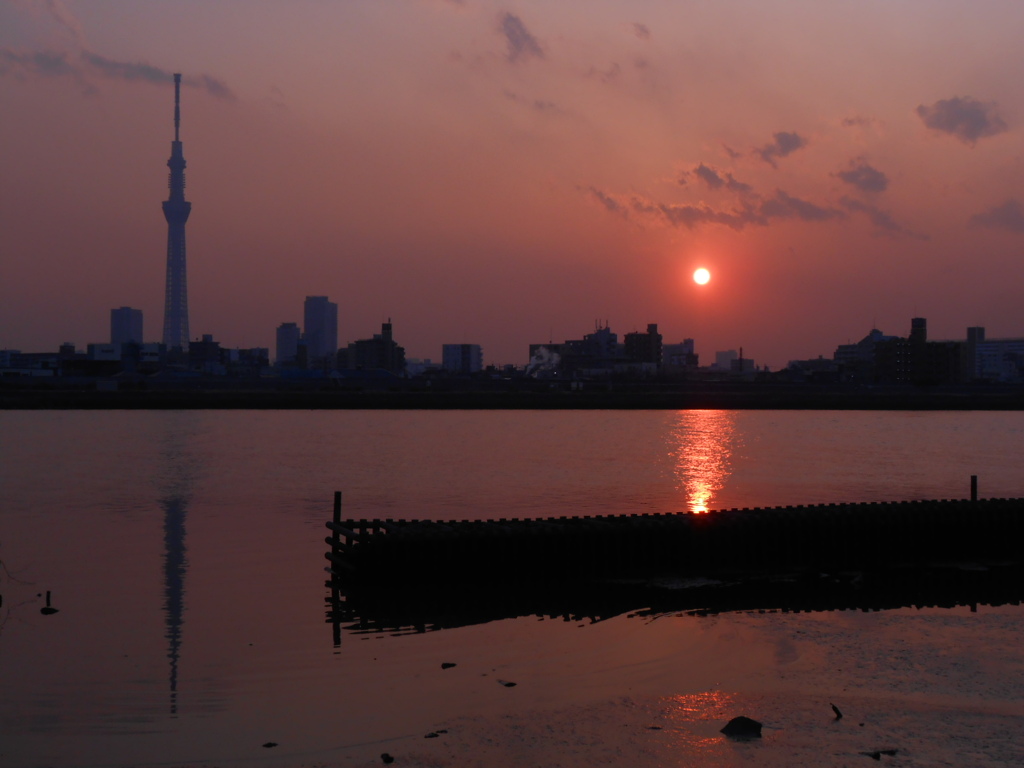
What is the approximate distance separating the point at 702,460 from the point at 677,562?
169ft

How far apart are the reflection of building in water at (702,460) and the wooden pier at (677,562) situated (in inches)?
371

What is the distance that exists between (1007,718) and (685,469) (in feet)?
185

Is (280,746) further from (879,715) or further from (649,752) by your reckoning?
(879,715)

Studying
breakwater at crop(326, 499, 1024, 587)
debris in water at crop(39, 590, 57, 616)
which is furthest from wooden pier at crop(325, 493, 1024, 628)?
debris in water at crop(39, 590, 57, 616)

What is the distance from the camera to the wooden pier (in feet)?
89.0

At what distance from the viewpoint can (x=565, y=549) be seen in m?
30.3

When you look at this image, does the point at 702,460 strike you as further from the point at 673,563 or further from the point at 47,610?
the point at 47,610

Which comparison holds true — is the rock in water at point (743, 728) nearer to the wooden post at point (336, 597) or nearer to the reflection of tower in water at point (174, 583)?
the reflection of tower in water at point (174, 583)

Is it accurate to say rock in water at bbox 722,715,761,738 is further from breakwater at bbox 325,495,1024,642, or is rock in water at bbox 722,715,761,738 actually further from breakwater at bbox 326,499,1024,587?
breakwater at bbox 326,499,1024,587

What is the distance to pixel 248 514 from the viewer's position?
45.7m

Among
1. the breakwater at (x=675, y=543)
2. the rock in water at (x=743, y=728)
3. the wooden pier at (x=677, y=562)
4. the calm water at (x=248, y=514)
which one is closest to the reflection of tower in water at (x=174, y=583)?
the calm water at (x=248, y=514)

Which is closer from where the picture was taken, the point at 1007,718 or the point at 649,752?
the point at 649,752

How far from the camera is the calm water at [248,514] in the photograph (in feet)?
57.6

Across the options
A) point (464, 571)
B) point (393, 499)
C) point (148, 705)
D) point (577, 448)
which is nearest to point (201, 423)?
point (577, 448)
